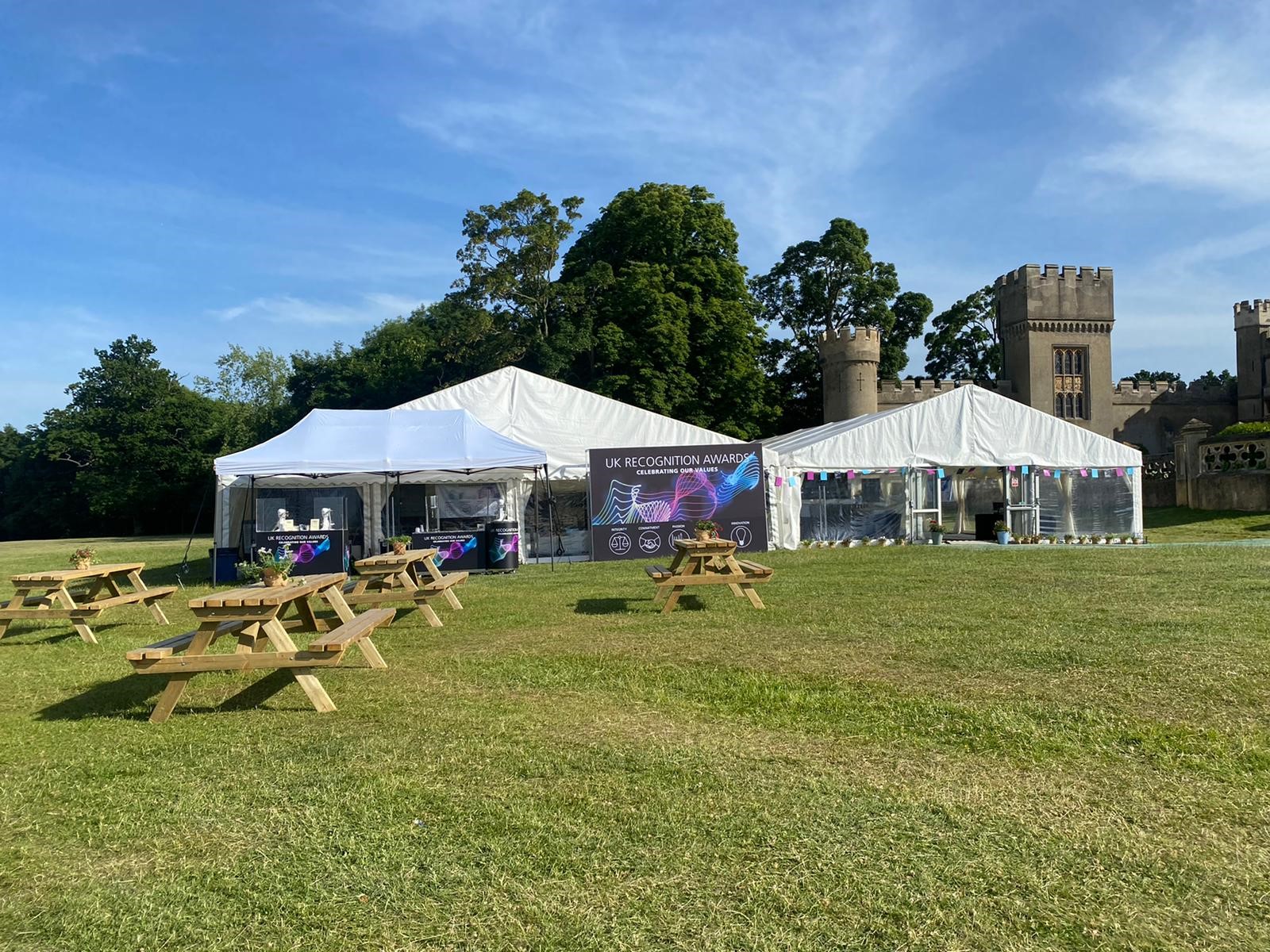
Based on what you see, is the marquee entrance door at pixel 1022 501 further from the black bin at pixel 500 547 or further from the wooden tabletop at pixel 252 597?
the wooden tabletop at pixel 252 597

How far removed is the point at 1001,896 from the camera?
93.9 inches

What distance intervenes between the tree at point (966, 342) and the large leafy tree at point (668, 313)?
46.9 ft

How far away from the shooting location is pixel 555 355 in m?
Result: 27.7

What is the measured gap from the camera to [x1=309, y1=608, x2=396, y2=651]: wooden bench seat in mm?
4520

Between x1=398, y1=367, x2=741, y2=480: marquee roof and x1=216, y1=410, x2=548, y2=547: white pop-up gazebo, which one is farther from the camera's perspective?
x1=398, y1=367, x2=741, y2=480: marquee roof

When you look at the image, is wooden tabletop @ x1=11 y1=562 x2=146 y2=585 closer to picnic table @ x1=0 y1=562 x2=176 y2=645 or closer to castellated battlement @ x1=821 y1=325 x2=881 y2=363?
picnic table @ x1=0 y1=562 x2=176 y2=645

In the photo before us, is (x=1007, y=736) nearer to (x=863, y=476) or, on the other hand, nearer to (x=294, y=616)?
(x=294, y=616)

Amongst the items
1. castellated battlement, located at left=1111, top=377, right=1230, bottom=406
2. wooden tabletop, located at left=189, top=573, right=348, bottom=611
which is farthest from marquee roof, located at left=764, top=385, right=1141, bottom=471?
castellated battlement, located at left=1111, top=377, right=1230, bottom=406

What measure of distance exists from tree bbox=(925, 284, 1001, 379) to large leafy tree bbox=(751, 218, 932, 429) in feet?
11.4

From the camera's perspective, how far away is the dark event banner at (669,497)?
14.7 meters

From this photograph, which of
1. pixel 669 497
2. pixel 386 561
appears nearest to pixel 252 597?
pixel 386 561

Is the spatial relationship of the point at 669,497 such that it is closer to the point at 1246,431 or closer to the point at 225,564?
the point at 225,564

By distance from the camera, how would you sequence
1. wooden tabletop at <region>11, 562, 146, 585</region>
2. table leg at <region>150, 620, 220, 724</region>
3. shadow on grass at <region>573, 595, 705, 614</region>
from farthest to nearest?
1. shadow on grass at <region>573, 595, 705, 614</region>
2. wooden tabletop at <region>11, 562, 146, 585</region>
3. table leg at <region>150, 620, 220, 724</region>

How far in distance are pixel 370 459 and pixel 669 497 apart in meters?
5.05
